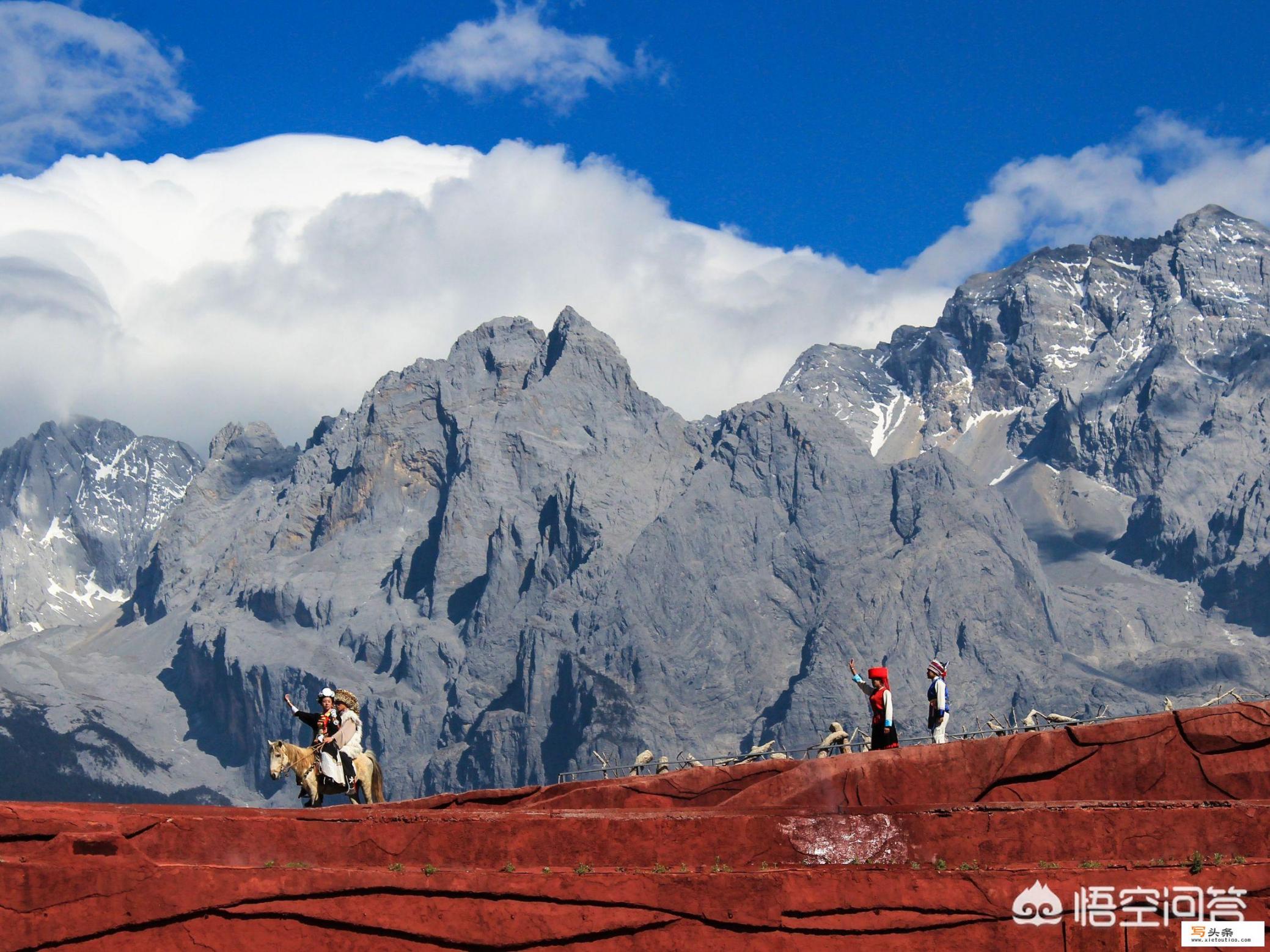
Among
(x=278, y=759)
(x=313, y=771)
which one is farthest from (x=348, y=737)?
(x=278, y=759)

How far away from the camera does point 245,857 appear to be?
25.6 metres

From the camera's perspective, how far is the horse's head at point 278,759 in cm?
3269

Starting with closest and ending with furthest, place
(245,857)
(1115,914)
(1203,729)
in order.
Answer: (1115,914), (245,857), (1203,729)

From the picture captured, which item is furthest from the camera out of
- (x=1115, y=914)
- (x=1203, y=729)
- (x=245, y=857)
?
(x=1203, y=729)

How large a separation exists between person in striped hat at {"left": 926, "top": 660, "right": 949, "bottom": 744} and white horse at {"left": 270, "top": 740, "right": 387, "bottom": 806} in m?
10.4

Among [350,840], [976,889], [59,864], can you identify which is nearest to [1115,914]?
[976,889]

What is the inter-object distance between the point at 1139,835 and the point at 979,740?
497cm

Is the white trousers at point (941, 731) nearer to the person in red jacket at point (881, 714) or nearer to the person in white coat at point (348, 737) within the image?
the person in red jacket at point (881, 714)

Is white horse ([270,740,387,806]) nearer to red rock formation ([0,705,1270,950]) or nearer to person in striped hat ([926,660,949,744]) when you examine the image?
red rock formation ([0,705,1270,950])

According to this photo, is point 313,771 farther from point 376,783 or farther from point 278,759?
point 376,783

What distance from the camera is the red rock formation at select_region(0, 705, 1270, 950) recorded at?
930 inches

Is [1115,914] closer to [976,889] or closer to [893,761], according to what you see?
[976,889]

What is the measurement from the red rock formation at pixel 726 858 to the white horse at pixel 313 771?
119 inches

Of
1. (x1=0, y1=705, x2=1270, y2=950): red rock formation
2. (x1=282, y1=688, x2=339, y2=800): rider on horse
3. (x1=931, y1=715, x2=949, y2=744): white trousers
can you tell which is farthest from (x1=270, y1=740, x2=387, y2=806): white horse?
(x1=931, y1=715, x2=949, y2=744): white trousers
